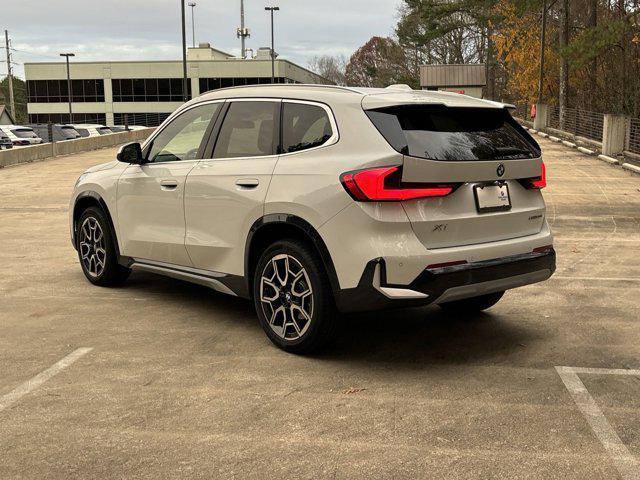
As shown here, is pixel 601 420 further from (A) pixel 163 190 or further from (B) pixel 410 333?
(A) pixel 163 190

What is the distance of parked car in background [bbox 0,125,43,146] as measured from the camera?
31719 millimetres

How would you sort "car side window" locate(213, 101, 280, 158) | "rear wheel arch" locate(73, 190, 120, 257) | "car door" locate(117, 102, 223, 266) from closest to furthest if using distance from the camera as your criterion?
"car side window" locate(213, 101, 280, 158)
"car door" locate(117, 102, 223, 266)
"rear wheel arch" locate(73, 190, 120, 257)

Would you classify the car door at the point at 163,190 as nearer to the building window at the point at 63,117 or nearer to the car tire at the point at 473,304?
the car tire at the point at 473,304

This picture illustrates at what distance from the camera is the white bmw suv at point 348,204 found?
14.3 feet

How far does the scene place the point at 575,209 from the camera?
1262 cm

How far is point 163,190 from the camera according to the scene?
5.95m

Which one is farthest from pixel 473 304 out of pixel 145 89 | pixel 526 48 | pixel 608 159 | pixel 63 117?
pixel 63 117

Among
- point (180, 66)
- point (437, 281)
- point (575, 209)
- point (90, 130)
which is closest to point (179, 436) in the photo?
point (437, 281)

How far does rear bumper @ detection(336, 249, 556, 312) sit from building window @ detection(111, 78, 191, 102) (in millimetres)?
75109

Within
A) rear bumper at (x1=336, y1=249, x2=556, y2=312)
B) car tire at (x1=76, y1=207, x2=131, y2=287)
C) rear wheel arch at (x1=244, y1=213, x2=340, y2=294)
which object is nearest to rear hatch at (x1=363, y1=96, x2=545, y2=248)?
rear bumper at (x1=336, y1=249, x2=556, y2=312)

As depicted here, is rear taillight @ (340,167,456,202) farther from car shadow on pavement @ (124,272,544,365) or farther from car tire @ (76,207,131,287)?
car tire @ (76,207,131,287)

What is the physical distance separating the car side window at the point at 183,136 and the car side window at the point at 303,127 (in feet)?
2.89

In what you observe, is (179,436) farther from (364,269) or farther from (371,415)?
(364,269)

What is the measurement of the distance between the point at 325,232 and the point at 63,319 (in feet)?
8.47
